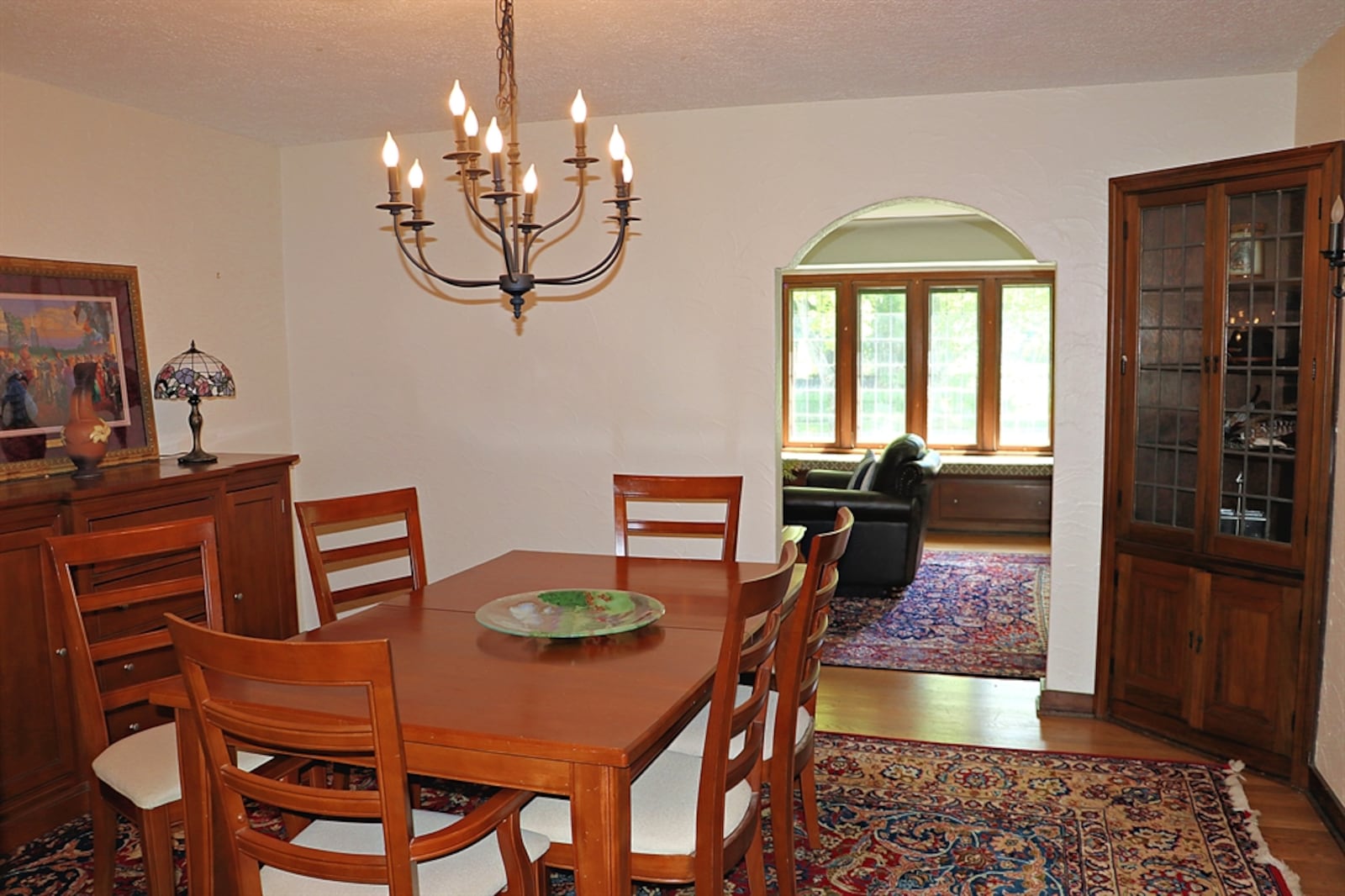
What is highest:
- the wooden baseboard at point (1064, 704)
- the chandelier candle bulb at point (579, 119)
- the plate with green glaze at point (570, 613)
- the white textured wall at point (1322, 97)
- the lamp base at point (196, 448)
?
the white textured wall at point (1322, 97)

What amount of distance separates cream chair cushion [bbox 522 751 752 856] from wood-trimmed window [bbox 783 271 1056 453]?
6.91 m

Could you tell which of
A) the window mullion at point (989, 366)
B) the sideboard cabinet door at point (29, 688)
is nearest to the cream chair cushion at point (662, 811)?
the sideboard cabinet door at point (29, 688)

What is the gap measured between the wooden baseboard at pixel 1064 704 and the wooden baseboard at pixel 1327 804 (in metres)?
0.88

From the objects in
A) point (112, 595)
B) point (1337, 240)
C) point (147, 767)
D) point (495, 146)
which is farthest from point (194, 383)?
point (1337, 240)

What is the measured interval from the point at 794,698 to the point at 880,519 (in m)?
3.77

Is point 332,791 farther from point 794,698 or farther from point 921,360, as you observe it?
point 921,360

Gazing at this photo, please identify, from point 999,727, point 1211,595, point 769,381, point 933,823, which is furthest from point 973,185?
point 933,823

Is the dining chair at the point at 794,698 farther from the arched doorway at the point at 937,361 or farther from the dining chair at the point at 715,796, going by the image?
the arched doorway at the point at 937,361

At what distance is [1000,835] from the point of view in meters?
3.11

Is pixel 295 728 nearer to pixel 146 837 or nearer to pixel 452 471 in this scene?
pixel 146 837

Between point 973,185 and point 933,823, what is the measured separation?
2.53 meters

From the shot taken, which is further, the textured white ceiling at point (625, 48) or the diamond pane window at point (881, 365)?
the diamond pane window at point (881, 365)

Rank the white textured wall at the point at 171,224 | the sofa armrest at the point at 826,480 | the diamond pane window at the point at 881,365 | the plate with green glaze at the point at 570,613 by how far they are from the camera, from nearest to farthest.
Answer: the plate with green glaze at the point at 570,613, the white textured wall at the point at 171,224, the sofa armrest at the point at 826,480, the diamond pane window at the point at 881,365

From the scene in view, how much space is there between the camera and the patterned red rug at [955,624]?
488cm
